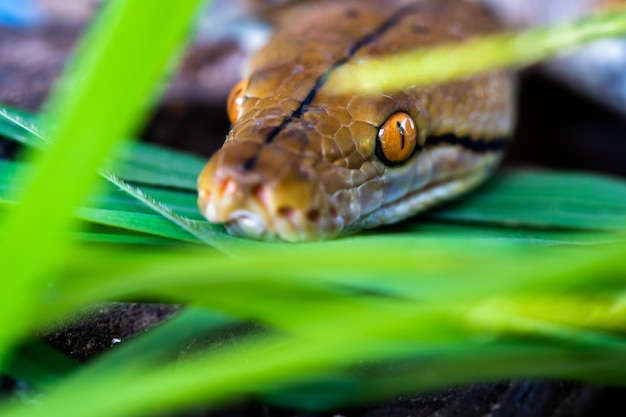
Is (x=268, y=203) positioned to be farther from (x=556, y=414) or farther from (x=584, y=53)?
(x=584, y=53)

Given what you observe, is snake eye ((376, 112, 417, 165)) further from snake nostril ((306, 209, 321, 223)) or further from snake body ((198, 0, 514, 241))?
snake nostril ((306, 209, 321, 223))

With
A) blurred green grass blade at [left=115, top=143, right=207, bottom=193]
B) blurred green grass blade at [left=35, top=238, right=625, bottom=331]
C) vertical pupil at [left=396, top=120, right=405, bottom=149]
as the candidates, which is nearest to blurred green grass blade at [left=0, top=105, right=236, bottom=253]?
blurred green grass blade at [left=115, top=143, right=207, bottom=193]

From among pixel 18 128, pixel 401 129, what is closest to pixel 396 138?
pixel 401 129

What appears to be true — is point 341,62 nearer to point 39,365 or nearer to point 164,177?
point 164,177

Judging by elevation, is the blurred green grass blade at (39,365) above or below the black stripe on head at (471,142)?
below

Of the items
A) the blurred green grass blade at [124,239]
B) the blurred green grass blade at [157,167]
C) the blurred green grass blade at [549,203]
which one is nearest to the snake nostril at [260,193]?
the blurred green grass blade at [124,239]

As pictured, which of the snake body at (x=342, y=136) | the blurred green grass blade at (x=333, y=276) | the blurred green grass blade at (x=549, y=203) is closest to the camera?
the blurred green grass blade at (x=333, y=276)

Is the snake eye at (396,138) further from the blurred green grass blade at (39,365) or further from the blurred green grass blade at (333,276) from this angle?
the blurred green grass blade at (39,365)
